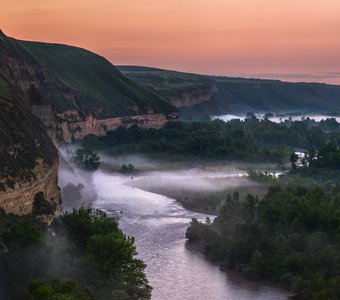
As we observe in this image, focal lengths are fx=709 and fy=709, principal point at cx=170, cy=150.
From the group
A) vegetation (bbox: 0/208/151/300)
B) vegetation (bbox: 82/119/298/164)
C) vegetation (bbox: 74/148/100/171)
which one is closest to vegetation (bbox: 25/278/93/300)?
vegetation (bbox: 0/208/151/300)

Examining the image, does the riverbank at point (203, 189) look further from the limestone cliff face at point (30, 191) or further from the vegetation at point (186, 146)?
the limestone cliff face at point (30, 191)

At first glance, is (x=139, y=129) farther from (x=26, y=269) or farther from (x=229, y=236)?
(x=26, y=269)

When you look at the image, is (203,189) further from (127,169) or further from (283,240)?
(283,240)

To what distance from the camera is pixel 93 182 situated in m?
133

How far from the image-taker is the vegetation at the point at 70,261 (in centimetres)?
4894

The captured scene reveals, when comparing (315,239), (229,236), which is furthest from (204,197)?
(315,239)

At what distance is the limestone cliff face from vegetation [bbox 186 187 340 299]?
19.0 m

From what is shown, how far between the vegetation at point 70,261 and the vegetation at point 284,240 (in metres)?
17.0

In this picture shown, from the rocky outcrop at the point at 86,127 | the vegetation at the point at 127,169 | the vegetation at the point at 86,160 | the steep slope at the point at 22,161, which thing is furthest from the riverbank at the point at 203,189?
the steep slope at the point at 22,161

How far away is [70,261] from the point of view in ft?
179

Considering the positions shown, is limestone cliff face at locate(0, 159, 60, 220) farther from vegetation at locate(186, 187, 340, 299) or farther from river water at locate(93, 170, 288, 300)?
vegetation at locate(186, 187, 340, 299)

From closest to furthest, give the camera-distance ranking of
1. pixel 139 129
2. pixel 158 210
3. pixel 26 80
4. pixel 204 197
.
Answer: pixel 158 210, pixel 204 197, pixel 26 80, pixel 139 129

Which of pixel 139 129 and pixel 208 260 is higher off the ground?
pixel 139 129

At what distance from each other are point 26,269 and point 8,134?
24573 mm
